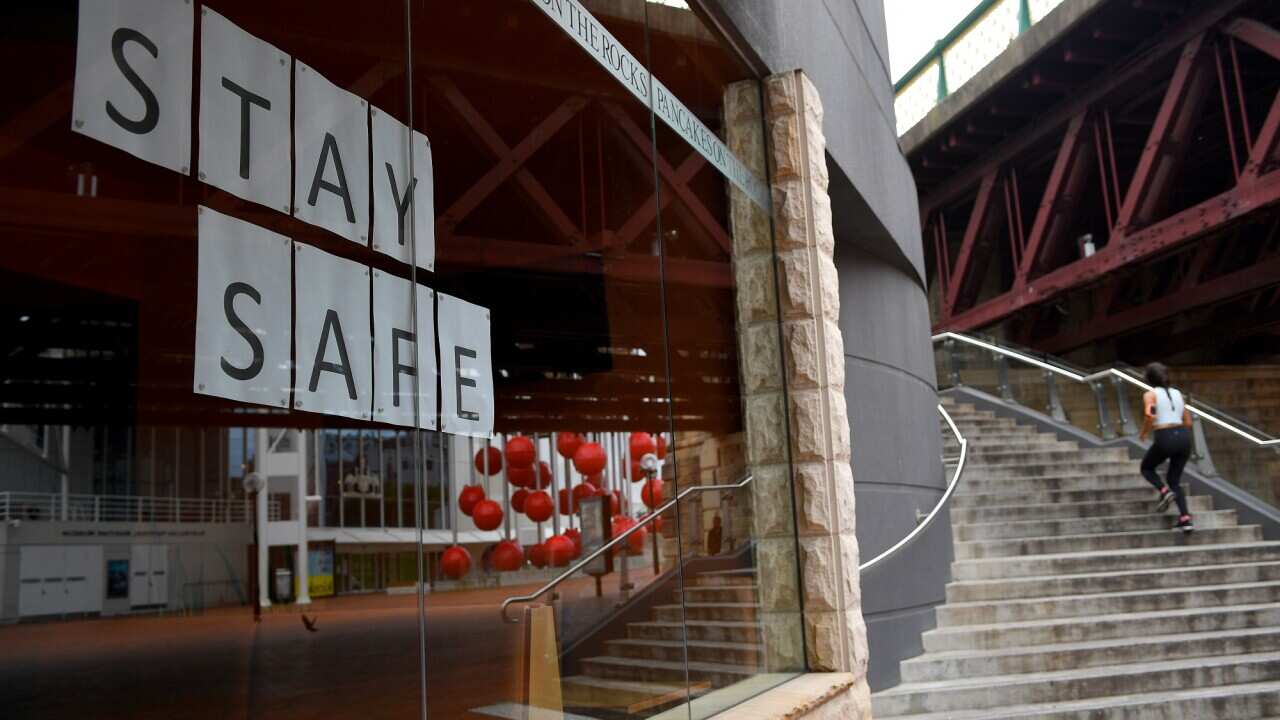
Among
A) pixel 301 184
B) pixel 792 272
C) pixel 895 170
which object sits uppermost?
pixel 895 170

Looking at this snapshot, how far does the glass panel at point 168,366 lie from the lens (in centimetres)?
223

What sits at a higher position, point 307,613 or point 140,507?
point 140,507

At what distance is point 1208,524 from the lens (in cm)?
1103

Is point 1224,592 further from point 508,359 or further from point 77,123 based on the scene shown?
point 77,123

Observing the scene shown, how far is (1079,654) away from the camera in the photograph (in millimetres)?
8125

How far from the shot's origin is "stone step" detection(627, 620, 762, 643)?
177 inches

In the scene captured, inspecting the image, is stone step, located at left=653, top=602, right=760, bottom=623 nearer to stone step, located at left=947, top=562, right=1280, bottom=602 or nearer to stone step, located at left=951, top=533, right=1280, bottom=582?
stone step, located at left=947, top=562, right=1280, bottom=602

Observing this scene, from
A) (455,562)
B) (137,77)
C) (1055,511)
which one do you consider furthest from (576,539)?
(1055,511)

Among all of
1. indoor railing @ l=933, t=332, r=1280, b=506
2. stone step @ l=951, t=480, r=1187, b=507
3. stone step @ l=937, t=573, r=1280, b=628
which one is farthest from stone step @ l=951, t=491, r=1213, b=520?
stone step @ l=937, t=573, r=1280, b=628

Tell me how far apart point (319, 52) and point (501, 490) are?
1456 millimetres

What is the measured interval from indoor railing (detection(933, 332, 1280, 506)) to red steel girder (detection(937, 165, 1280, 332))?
327cm

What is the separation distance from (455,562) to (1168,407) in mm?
9751

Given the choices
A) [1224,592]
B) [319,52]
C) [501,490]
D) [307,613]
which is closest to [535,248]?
[501,490]

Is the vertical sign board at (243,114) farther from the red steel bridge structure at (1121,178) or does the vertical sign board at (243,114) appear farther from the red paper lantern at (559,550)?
the red steel bridge structure at (1121,178)
